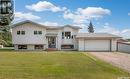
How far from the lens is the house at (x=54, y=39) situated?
46219 mm

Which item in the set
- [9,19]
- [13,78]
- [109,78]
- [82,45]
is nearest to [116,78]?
[109,78]

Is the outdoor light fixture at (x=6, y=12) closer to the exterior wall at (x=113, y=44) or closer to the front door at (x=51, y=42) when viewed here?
the front door at (x=51, y=42)

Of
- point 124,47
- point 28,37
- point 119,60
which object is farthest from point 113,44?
point 119,60

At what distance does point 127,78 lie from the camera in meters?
12.6

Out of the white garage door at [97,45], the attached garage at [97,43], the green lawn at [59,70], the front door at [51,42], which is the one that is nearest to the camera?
the green lawn at [59,70]

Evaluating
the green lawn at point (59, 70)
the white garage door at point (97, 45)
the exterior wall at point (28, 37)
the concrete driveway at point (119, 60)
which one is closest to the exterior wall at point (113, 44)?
the white garage door at point (97, 45)

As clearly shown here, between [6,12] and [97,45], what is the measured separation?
23330 millimetres

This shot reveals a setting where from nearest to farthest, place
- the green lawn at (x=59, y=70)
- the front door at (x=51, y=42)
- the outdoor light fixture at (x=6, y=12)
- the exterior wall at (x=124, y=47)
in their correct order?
the green lawn at (x=59, y=70), the exterior wall at (x=124, y=47), the front door at (x=51, y=42), the outdoor light fixture at (x=6, y=12)

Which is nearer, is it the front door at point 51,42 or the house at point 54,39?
the house at point 54,39

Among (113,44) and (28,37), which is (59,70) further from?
(113,44)

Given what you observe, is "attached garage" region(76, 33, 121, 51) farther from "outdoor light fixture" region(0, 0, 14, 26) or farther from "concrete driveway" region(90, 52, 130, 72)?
"outdoor light fixture" region(0, 0, 14, 26)

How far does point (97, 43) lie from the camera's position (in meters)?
46.8

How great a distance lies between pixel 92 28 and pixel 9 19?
199 ft

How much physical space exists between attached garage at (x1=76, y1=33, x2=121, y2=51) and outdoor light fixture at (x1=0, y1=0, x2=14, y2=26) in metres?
18.2
